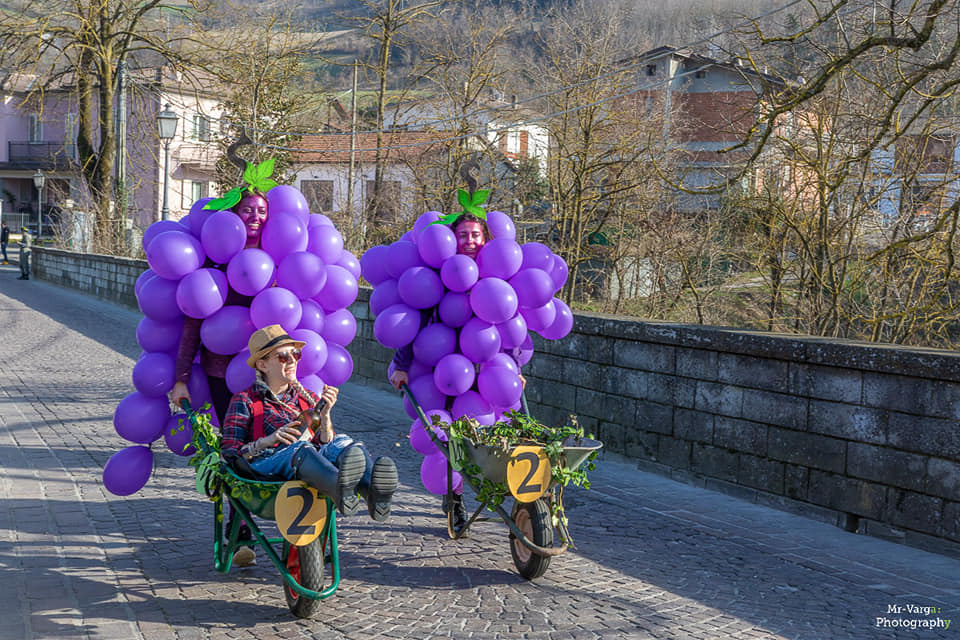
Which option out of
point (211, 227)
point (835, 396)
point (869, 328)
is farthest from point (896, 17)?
point (211, 227)

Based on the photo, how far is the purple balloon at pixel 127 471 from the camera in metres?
5.64

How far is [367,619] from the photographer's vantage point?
4.78 meters

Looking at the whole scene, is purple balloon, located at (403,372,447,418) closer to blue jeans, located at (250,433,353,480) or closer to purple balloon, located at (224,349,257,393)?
purple balloon, located at (224,349,257,393)

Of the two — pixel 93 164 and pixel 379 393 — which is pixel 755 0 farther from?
pixel 93 164

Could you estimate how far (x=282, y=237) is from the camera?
18.4 ft

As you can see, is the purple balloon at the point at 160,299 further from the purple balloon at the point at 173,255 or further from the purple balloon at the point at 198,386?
the purple balloon at the point at 198,386

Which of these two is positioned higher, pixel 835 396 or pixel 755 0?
pixel 755 0

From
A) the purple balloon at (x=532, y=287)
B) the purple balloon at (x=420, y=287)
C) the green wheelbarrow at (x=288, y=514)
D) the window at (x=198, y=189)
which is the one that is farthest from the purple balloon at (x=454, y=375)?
the window at (x=198, y=189)

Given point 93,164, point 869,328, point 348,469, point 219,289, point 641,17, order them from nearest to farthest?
1. point 348,469
2. point 219,289
3. point 869,328
4. point 641,17
5. point 93,164

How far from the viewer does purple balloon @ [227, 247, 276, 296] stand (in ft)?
17.7

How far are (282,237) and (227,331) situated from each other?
628mm

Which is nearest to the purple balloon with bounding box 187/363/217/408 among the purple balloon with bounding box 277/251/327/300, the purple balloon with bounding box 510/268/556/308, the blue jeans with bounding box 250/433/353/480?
the purple balloon with bounding box 277/251/327/300

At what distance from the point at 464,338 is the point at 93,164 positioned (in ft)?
94.5

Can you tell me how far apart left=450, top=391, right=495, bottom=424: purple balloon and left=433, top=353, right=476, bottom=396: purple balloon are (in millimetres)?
99
